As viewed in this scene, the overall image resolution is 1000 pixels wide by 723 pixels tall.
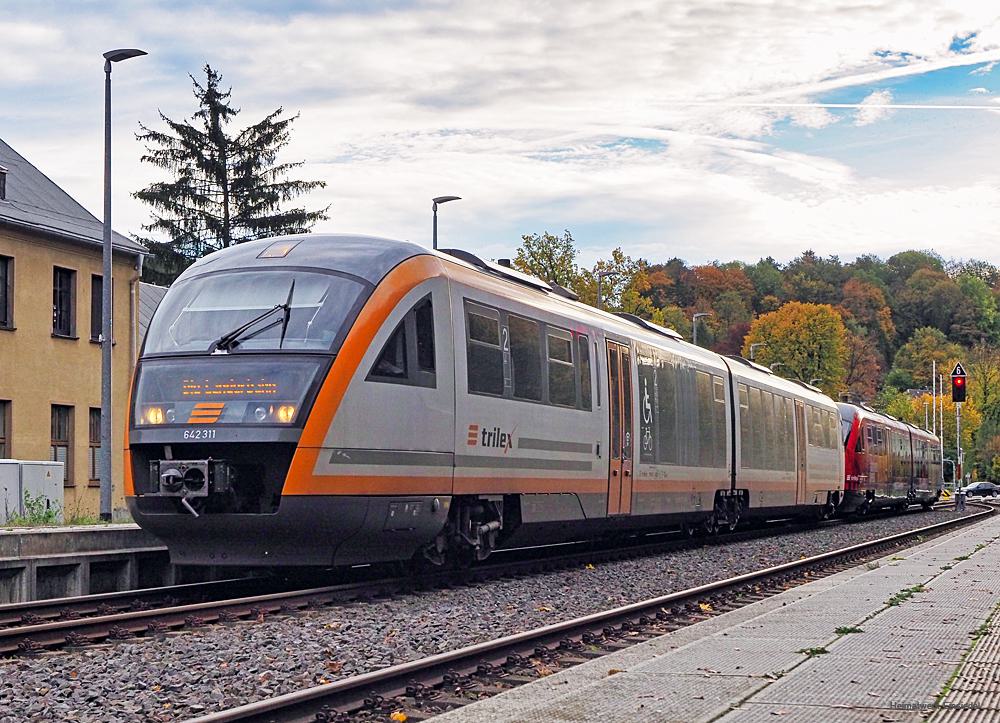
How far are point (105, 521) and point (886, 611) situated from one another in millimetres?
11668

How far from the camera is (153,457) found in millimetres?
12734

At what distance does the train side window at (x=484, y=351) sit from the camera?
14211 millimetres

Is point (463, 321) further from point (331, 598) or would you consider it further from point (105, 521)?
point (105, 521)

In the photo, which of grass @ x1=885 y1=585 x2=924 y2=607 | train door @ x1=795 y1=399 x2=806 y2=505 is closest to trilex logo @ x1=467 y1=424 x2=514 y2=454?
grass @ x1=885 y1=585 x2=924 y2=607

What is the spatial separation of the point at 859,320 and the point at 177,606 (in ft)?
429

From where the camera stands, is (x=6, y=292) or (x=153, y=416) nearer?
(x=153, y=416)

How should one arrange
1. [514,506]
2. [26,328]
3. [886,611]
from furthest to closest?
[26,328] → [514,506] → [886,611]

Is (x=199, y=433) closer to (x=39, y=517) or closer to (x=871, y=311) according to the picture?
(x=39, y=517)

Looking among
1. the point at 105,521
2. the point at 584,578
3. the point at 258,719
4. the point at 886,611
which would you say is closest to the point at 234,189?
the point at 105,521

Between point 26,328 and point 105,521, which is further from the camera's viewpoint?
point 26,328

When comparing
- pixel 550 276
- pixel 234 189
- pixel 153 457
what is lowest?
pixel 153 457

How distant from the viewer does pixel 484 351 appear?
14508 millimetres

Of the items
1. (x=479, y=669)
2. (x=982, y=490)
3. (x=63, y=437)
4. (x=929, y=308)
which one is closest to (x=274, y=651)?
(x=479, y=669)

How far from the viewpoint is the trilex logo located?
46.4 ft
